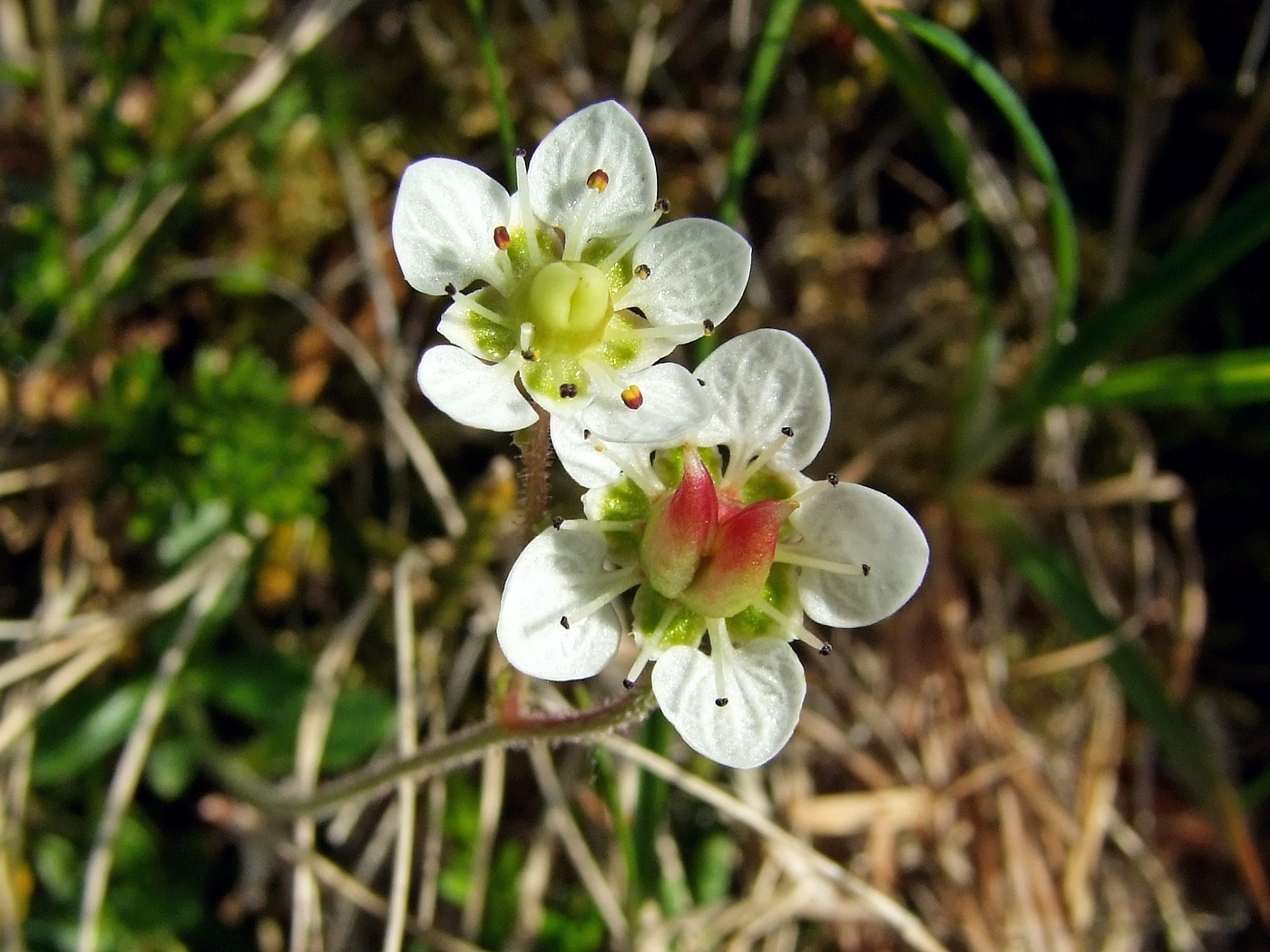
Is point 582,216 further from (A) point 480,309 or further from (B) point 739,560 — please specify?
(B) point 739,560

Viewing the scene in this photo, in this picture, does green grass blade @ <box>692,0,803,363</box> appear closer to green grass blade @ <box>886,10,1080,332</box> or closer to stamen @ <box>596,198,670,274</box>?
green grass blade @ <box>886,10,1080,332</box>

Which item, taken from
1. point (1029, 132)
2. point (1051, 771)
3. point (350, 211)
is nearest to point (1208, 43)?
point (1029, 132)

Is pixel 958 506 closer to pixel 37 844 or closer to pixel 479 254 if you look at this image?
pixel 479 254

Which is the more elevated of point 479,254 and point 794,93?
point 479,254

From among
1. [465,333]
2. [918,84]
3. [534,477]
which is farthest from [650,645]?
[918,84]

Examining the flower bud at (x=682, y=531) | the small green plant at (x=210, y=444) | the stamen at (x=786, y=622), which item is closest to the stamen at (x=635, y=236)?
the flower bud at (x=682, y=531)

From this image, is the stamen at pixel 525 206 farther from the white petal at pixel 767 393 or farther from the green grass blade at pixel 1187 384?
the green grass blade at pixel 1187 384

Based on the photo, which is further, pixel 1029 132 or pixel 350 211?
pixel 350 211
